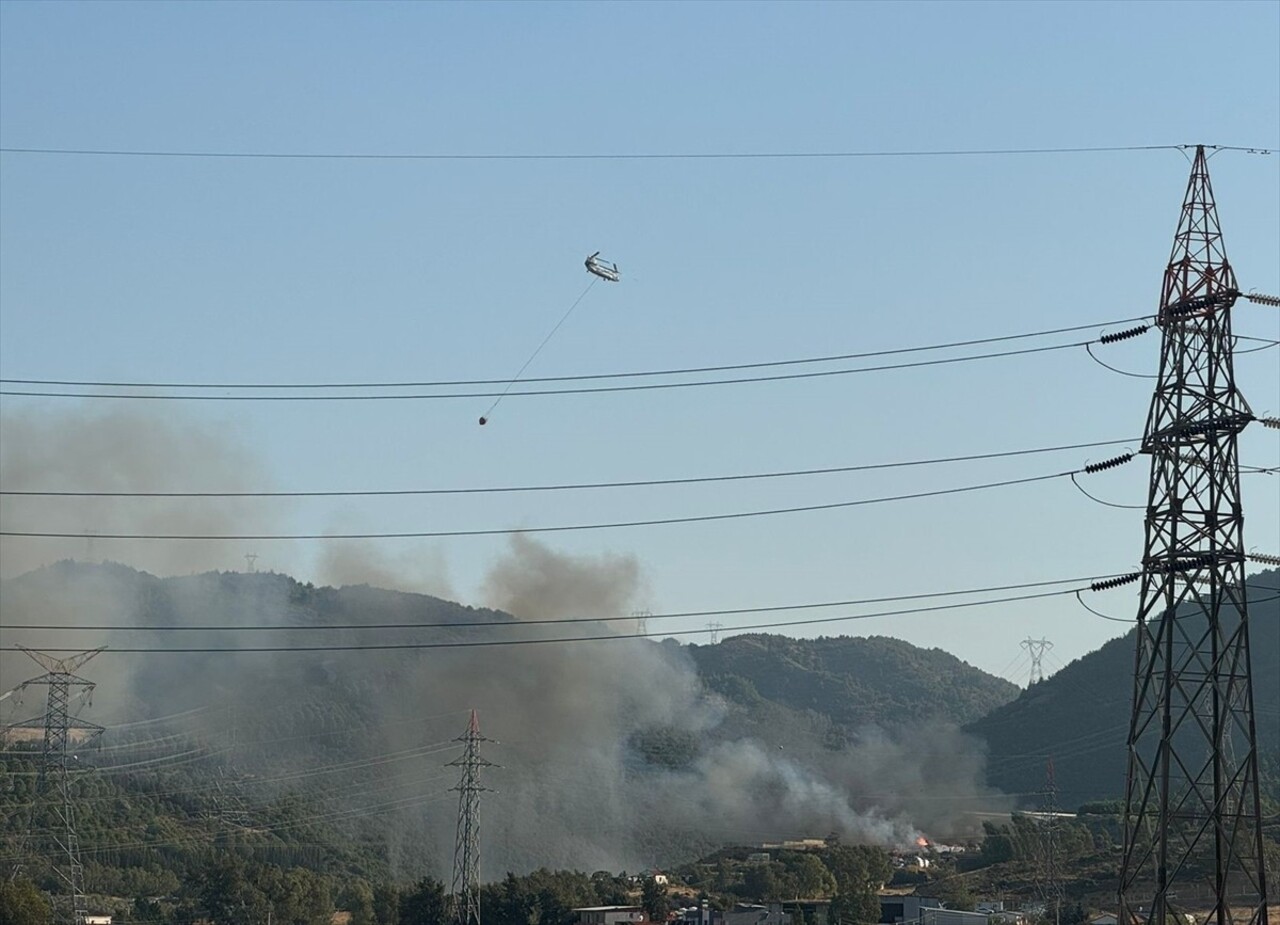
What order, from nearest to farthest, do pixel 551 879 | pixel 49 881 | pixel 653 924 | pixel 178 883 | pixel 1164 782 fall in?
1. pixel 1164 782
2. pixel 653 924
3. pixel 551 879
4. pixel 49 881
5. pixel 178 883

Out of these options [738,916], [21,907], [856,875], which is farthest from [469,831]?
[856,875]

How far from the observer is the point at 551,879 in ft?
528

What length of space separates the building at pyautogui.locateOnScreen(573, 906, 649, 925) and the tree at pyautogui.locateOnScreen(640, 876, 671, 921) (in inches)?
67.7

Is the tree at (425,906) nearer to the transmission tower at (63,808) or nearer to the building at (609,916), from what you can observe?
the building at (609,916)

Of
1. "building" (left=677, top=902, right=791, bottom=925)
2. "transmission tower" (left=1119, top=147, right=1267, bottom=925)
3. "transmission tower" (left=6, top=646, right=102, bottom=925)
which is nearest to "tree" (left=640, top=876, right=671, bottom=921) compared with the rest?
"building" (left=677, top=902, right=791, bottom=925)

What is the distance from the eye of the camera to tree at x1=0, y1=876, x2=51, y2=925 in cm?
13025

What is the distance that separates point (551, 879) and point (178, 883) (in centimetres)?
4833

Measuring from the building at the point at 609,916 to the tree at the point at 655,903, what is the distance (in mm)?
1719

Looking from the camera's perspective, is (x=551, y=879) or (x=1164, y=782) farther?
(x=551, y=879)

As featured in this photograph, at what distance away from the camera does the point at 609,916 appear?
482 ft

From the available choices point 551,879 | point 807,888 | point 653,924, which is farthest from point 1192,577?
point 807,888

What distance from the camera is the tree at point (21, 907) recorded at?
13025cm

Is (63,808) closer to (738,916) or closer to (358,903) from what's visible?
(358,903)

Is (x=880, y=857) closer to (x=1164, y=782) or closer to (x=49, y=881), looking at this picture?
(x=49, y=881)
